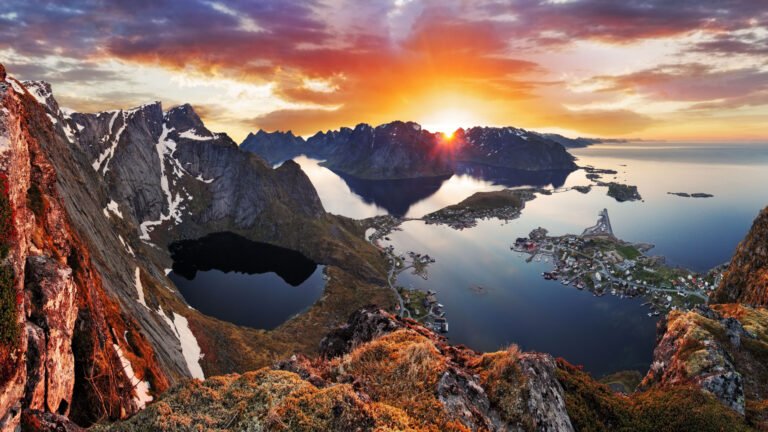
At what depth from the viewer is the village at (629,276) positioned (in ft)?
458

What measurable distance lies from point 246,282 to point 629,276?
17148cm

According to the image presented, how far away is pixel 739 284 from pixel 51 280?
108036 mm

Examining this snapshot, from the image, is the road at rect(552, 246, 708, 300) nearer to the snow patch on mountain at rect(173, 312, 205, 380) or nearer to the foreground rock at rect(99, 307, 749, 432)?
the foreground rock at rect(99, 307, 749, 432)

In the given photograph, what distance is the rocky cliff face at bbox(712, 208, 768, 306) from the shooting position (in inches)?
2594

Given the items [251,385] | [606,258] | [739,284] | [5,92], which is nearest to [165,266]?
[5,92]

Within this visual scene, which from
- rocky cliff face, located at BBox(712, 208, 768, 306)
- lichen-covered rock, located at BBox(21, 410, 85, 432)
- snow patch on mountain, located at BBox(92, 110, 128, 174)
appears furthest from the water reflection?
snow patch on mountain, located at BBox(92, 110, 128, 174)

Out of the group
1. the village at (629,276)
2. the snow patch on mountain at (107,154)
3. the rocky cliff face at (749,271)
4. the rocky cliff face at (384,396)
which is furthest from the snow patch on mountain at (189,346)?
the village at (629,276)

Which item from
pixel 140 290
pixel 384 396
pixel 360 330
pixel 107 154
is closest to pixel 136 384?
pixel 360 330

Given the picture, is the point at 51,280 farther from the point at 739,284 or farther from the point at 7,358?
the point at 739,284

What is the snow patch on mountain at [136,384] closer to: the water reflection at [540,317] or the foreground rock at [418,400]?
the foreground rock at [418,400]

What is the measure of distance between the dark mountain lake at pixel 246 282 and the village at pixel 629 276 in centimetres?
11398

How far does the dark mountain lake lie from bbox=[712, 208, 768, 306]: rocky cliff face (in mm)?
121660

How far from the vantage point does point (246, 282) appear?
158 m

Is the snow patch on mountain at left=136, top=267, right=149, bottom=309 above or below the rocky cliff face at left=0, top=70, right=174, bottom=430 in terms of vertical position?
below
